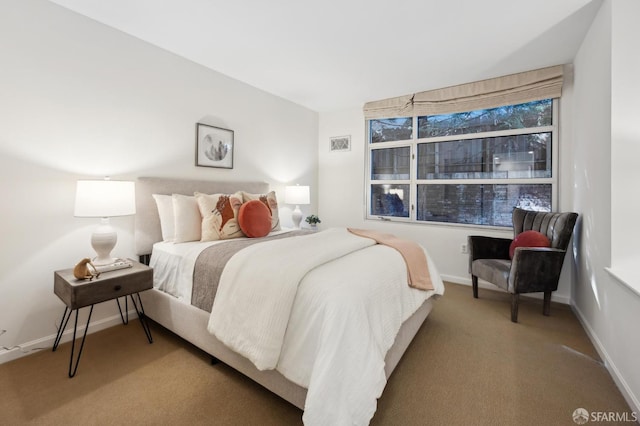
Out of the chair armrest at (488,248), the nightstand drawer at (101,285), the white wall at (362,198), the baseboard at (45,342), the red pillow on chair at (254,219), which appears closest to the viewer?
the nightstand drawer at (101,285)

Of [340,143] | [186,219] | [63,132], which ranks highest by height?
[340,143]

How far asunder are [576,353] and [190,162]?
145 inches

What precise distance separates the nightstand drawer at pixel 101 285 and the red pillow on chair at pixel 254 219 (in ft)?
A: 2.69

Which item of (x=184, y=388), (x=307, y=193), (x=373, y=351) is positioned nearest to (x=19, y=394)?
(x=184, y=388)

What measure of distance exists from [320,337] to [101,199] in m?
1.78

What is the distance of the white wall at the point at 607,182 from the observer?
1.64 meters

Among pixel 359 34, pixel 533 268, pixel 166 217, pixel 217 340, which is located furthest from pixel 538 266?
pixel 166 217

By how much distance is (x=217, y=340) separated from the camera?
1.77m

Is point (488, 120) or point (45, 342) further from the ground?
point (488, 120)

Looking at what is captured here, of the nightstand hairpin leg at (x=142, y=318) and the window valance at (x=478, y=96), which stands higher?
the window valance at (x=478, y=96)

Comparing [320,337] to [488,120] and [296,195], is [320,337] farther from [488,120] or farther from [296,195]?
[488,120]

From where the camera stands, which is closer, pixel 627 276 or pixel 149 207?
pixel 627 276

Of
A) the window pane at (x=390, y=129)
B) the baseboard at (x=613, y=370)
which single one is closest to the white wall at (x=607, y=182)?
the baseboard at (x=613, y=370)

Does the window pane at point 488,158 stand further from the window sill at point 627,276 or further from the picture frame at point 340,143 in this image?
the window sill at point 627,276
